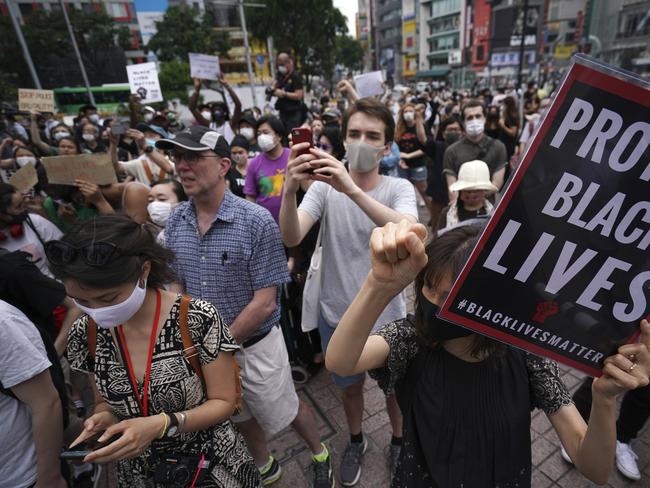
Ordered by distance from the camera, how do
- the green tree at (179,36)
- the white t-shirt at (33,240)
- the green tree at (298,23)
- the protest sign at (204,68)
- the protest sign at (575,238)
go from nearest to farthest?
the protest sign at (575,238)
the white t-shirt at (33,240)
the protest sign at (204,68)
the green tree at (298,23)
the green tree at (179,36)

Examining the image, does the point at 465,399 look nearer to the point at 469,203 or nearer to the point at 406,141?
the point at 469,203

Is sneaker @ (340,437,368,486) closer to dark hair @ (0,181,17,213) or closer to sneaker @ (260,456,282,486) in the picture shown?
sneaker @ (260,456,282,486)

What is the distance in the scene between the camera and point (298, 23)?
31.2 m

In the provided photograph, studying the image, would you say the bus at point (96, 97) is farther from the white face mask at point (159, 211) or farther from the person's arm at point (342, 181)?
the person's arm at point (342, 181)

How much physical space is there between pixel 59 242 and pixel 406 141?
5817 mm

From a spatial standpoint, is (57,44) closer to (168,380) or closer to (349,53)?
(349,53)

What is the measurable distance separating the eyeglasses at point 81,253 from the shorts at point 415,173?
5761 millimetres

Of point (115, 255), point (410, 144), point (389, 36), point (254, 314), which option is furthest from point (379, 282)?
point (389, 36)

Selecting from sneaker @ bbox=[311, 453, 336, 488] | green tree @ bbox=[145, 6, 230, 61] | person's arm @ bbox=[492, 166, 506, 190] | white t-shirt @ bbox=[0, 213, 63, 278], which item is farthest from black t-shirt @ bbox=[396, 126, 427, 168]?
green tree @ bbox=[145, 6, 230, 61]

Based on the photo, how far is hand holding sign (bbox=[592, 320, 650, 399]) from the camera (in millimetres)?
971

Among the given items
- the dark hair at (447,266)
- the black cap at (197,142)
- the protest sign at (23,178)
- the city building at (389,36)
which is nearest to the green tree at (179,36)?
the city building at (389,36)

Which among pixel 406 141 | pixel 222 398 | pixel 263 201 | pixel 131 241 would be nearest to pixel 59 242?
pixel 131 241

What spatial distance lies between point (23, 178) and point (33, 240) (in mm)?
608

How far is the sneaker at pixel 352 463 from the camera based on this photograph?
2484 mm
